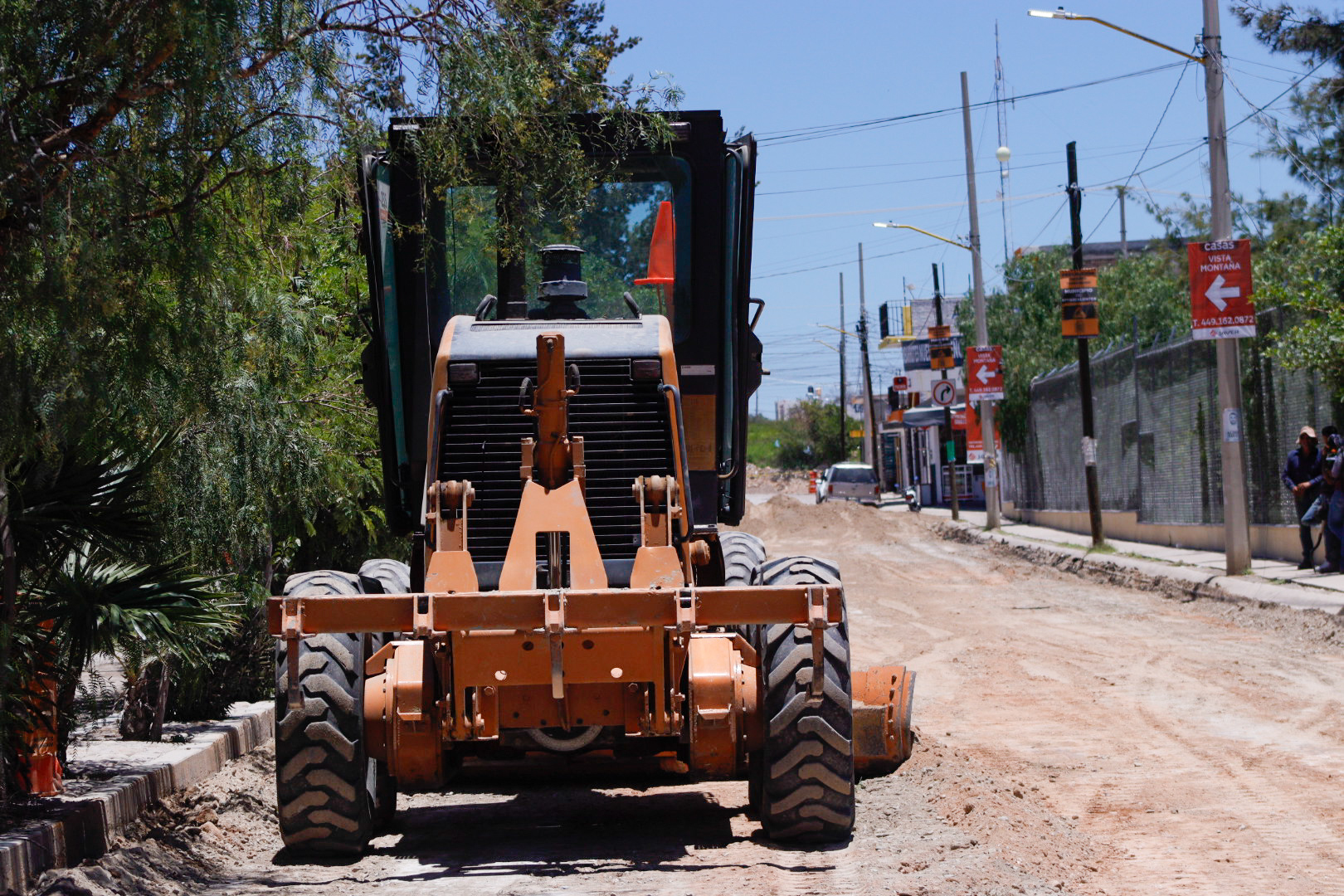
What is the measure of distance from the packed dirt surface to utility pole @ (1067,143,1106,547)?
51.6 feet

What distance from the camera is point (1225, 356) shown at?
21344mm

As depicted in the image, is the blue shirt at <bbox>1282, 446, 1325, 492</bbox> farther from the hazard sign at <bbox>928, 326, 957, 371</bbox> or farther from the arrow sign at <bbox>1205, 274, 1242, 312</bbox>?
the hazard sign at <bbox>928, 326, 957, 371</bbox>

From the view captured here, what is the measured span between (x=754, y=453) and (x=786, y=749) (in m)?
162

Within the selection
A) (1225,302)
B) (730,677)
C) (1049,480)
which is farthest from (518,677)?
(1049,480)

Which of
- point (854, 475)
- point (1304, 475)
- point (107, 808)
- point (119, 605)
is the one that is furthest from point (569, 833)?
point (854, 475)

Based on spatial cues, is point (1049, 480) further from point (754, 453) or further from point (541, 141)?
point (754, 453)

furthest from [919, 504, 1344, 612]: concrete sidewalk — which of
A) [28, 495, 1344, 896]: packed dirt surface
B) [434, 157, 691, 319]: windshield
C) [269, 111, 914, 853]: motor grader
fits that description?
[434, 157, 691, 319]: windshield

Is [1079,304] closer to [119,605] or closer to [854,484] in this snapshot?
[119,605]

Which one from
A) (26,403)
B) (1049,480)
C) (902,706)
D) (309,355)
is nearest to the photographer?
(26,403)

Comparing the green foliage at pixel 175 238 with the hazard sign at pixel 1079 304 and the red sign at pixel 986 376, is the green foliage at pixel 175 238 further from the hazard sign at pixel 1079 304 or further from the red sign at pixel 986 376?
the red sign at pixel 986 376

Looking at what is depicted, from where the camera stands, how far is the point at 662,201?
8.51 metres

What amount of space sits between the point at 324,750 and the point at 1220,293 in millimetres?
16646

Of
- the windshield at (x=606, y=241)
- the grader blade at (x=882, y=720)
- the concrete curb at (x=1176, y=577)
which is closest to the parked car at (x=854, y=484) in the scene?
the concrete curb at (x=1176, y=577)

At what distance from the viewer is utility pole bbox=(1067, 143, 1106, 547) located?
29.8m
